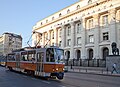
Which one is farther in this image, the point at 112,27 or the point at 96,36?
the point at 96,36

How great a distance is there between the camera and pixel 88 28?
5697 cm

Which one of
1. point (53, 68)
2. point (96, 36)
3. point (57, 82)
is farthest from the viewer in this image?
point (96, 36)

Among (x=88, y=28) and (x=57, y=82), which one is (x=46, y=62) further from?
(x=88, y=28)

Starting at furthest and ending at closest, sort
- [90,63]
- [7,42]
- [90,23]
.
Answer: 1. [7,42]
2. [90,23]
3. [90,63]

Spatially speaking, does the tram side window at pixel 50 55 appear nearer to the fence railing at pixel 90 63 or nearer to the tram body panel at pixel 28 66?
the tram body panel at pixel 28 66

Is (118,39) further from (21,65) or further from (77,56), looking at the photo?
(21,65)

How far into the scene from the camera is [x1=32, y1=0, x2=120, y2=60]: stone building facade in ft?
160

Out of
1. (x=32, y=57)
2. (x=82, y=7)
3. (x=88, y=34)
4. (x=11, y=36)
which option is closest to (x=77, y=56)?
(x=88, y=34)

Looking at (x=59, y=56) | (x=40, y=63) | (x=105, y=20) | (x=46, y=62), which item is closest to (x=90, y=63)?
(x=105, y=20)

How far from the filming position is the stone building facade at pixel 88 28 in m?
48.8

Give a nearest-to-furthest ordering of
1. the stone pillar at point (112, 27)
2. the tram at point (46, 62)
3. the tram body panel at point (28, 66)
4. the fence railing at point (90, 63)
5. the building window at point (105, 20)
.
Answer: the tram at point (46, 62)
the tram body panel at point (28, 66)
the fence railing at point (90, 63)
the stone pillar at point (112, 27)
the building window at point (105, 20)

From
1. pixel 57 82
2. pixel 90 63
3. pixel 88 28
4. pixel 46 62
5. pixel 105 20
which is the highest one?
pixel 105 20

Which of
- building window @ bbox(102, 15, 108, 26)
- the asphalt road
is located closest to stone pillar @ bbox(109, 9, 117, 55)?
building window @ bbox(102, 15, 108, 26)

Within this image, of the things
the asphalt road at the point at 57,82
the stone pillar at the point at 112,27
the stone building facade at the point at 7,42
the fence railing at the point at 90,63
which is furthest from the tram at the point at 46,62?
the stone building facade at the point at 7,42
